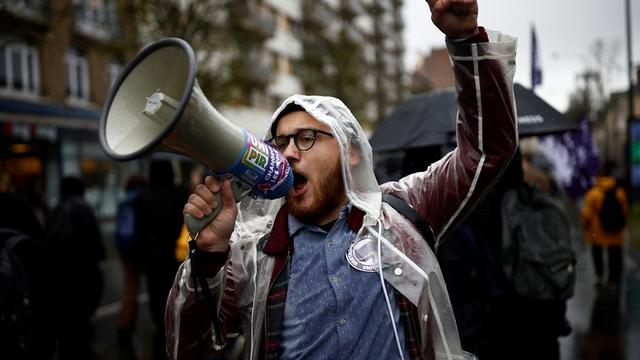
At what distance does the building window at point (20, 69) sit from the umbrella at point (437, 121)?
55.6 feet

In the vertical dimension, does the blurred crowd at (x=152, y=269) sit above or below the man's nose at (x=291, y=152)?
below

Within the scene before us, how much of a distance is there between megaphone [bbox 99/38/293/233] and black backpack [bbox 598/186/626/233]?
7693 millimetres

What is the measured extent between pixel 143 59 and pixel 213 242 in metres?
0.53

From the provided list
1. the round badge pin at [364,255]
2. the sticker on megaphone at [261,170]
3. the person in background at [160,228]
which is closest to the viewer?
the sticker on megaphone at [261,170]

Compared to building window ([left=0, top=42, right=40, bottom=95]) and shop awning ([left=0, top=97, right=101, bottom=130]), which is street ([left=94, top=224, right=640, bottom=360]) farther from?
building window ([left=0, top=42, right=40, bottom=95])

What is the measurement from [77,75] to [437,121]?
66.9 feet

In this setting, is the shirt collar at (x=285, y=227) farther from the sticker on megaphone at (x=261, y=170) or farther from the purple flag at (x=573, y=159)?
the purple flag at (x=573, y=159)

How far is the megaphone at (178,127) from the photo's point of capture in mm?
1504

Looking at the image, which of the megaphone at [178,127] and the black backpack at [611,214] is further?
the black backpack at [611,214]

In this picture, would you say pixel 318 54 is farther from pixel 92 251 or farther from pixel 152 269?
pixel 152 269

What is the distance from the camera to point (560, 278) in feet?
13.0

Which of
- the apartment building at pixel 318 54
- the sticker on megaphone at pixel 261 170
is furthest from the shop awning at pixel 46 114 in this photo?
the sticker on megaphone at pixel 261 170

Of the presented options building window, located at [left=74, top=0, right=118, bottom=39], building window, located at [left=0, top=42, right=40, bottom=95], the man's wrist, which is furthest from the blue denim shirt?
building window, located at [left=74, top=0, right=118, bottom=39]

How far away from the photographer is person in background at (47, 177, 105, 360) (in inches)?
207
